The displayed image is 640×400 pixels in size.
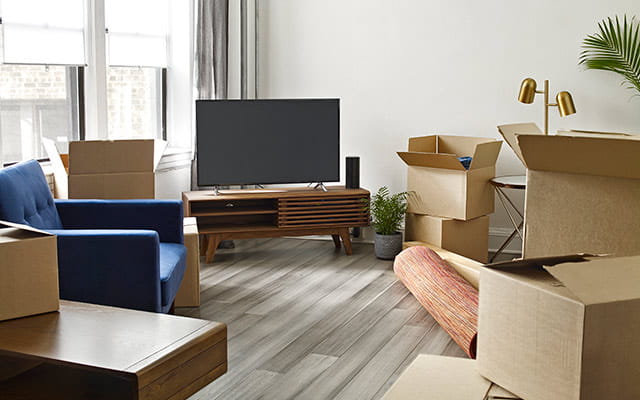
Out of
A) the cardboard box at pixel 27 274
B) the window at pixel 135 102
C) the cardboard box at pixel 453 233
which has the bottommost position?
the cardboard box at pixel 453 233

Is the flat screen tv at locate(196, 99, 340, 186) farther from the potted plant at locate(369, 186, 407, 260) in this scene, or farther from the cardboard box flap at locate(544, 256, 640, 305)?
the cardboard box flap at locate(544, 256, 640, 305)

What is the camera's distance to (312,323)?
4.01m

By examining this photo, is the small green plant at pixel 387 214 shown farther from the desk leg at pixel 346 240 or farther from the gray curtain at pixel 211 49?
the gray curtain at pixel 211 49

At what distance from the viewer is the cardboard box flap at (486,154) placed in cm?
505

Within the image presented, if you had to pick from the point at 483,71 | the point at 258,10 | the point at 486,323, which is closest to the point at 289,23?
the point at 258,10

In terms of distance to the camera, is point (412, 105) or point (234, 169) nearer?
point (234, 169)

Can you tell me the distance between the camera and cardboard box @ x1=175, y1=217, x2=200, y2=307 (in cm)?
420

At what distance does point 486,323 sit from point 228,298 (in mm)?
2790

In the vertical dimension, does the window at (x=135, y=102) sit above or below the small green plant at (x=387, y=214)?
above

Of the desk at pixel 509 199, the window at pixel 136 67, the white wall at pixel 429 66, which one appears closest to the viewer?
the desk at pixel 509 199

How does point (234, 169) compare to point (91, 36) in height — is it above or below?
below

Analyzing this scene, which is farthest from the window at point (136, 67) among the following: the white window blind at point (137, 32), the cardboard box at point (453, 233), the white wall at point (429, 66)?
the cardboard box at point (453, 233)

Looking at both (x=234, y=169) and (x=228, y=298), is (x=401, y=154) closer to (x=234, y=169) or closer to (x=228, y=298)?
(x=234, y=169)

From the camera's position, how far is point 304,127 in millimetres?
5598
